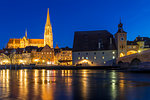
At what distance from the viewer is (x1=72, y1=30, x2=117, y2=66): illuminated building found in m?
82.7

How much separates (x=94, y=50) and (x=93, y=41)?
5320 millimetres

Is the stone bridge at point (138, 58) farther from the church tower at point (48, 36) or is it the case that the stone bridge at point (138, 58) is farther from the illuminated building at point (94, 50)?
the church tower at point (48, 36)

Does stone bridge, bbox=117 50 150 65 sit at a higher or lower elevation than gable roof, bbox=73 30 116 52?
lower

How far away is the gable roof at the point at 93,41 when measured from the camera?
278ft

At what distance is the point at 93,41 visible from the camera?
287 ft

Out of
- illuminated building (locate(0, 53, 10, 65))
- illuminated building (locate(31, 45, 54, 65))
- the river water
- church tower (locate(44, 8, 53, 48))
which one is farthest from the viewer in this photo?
church tower (locate(44, 8, 53, 48))

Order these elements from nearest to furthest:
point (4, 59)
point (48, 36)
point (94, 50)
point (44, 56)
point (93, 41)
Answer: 1. point (94, 50)
2. point (93, 41)
3. point (44, 56)
4. point (4, 59)
5. point (48, 36)

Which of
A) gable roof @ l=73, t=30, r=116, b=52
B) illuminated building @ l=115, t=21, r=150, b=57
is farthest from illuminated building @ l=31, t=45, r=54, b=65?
illuminated building @ l=115, t=21, r=150, b=57

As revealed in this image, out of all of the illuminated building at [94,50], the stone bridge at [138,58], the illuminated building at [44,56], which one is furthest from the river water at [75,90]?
the illuminated building at [44,56]

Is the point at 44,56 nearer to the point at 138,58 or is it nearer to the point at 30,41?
the point at 138,58

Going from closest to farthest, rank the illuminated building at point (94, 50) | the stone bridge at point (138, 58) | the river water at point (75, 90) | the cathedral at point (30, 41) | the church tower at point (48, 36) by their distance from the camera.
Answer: the river water at point (75, 90) < the stone bridge at point (138, 58) < the illuminated building at point (94, 50) < the cathedral at point (30, 41) < the church tower at point (48, 36)

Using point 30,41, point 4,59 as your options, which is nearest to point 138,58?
point 4,59

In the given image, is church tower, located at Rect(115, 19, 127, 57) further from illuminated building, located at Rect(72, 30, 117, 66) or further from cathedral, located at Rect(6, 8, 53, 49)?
cathedral, located at Rect(6, 8, 53, 49)

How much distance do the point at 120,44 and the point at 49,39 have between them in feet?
363
